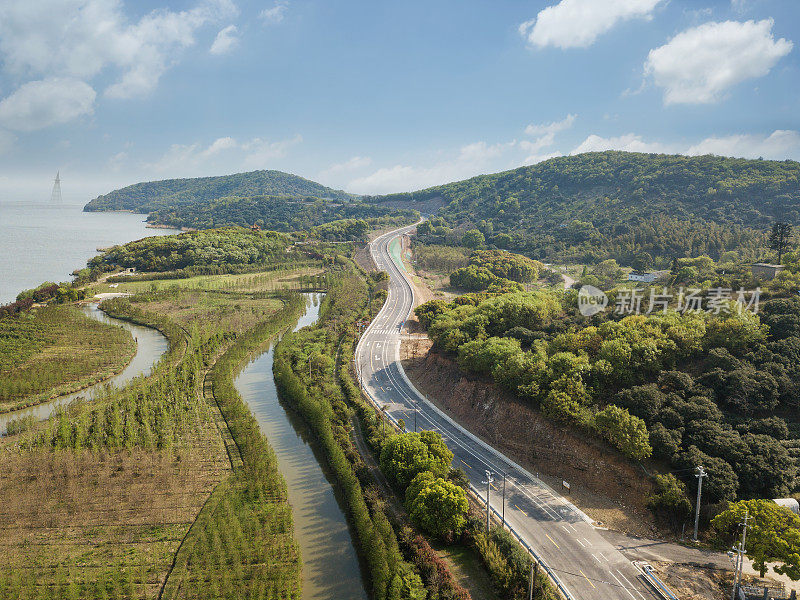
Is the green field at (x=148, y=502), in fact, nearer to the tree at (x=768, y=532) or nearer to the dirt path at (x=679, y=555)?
the dirt path at (x=679, y=555)

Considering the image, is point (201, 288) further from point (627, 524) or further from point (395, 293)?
point (627, 524)

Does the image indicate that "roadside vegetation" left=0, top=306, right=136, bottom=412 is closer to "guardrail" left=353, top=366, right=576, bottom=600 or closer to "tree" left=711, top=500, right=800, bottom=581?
"guardrail" left=353, top=366, right=576, bottom=600

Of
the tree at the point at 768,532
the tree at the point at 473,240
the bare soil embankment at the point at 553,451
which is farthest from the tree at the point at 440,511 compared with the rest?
the tree at the point at 473,240

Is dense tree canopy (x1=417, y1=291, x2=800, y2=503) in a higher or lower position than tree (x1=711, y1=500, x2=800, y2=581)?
higher

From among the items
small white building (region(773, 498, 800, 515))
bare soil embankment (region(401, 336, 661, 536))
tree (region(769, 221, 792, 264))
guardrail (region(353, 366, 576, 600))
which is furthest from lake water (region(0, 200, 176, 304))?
tree (region(769, 221, 792, 264))

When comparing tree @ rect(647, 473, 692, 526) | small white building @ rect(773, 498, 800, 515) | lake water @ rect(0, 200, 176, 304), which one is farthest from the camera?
lake water @ rect(0, 200, 176, 304)

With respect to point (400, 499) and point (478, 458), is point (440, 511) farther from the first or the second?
point (478, 458)
